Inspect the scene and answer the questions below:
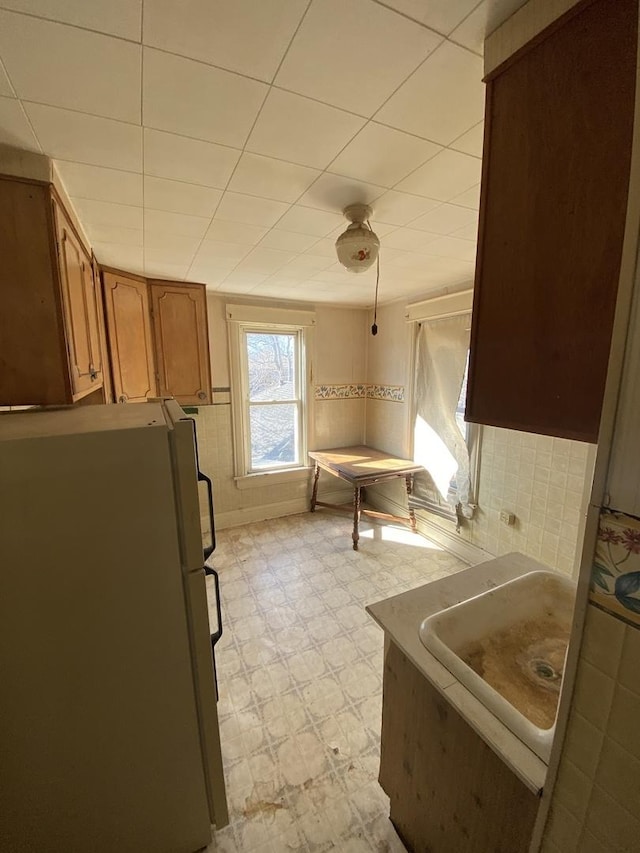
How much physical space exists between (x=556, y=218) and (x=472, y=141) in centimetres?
62

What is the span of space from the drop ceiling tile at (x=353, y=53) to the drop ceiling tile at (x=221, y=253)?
3.65ft

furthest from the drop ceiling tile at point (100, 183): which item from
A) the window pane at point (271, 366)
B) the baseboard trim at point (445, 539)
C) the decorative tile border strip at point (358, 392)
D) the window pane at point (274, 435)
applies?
the baseboard trim at point (445, 539)

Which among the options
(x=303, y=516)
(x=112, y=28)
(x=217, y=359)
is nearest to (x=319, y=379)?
(x=217, y=359)

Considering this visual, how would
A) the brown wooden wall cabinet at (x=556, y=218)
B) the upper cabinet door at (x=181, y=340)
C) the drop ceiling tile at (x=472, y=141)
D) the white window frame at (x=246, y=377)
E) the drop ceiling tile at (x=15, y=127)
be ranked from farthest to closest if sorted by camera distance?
the white window frame at (x=246, y=377) → the upper cabinet door at (x=181, y=340) → the drop ceiling tile at (x=472, y=141) → the drop ceiling tile at (x=15, y=127) → the brown wooden wall cabinet at (x=556, y=218)

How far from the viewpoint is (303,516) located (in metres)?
3.66

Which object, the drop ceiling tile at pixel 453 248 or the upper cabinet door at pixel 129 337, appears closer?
the drop ceiling tile at pixel 453 248

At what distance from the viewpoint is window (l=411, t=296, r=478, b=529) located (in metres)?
2.69

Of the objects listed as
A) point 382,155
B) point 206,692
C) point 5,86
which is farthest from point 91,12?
point 206,692

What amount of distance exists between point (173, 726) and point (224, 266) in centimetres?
235

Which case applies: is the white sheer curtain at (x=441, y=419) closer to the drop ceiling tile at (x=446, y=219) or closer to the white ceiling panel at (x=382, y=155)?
the drop ceiling tile at (x=446, y=219)

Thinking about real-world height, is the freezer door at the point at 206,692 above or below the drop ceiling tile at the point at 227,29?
below

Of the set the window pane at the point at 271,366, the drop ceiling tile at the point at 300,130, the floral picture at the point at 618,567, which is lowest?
the floral picture at the point at 618,567

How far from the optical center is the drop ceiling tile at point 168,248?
5.72ft

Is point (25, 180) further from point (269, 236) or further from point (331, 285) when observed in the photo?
point (331, 285)
